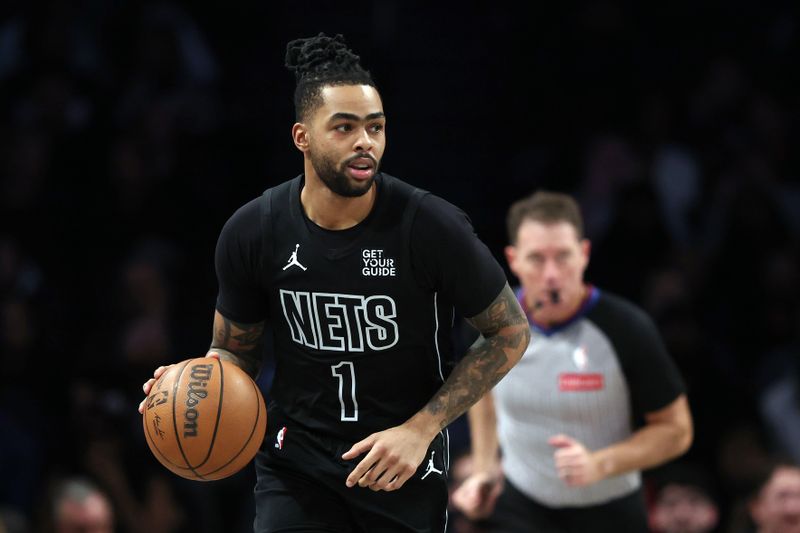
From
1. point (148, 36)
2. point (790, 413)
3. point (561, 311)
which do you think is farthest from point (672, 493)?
point (148, 36)

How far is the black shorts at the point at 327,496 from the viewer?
3.90m

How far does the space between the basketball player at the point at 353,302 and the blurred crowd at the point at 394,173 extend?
299 cm

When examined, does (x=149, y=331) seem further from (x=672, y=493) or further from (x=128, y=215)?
(x=672, y=493)

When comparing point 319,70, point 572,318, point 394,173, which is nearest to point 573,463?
point 572,318

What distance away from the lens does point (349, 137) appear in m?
3.79

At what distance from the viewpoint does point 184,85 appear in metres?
8.86

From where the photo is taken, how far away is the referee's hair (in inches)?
203

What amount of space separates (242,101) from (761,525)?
15.3ft

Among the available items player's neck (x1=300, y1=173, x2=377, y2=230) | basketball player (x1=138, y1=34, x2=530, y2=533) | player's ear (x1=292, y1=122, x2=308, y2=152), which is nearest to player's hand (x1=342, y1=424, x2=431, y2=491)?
basketball player (x1=138, y1=34, x2=530, y2=533)

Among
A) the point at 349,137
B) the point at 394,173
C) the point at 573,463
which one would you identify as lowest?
the point at 573,463

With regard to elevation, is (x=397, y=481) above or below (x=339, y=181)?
below

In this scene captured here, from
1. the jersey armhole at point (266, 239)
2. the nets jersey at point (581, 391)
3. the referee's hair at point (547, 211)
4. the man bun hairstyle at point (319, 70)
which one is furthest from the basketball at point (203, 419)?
the referee's hair at point (547, 211)

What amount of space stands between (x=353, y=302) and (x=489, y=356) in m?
0.44

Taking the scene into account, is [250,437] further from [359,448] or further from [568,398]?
[568,398]
